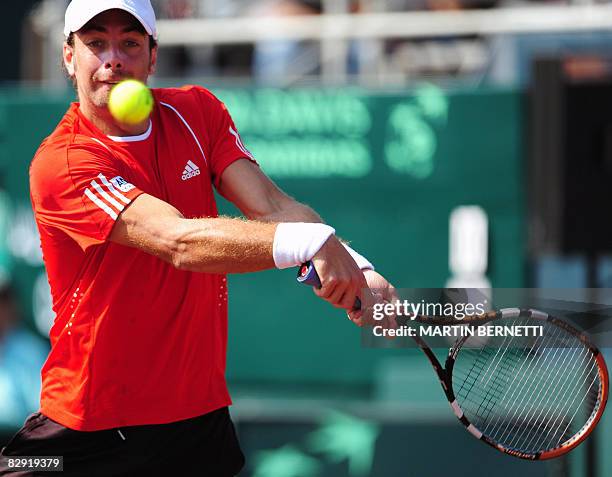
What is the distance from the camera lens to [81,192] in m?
3.52

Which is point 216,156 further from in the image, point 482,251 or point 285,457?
point 482,251

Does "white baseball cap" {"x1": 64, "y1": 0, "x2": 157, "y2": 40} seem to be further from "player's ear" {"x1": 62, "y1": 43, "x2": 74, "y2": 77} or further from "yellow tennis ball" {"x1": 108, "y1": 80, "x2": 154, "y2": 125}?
"yellow tennis ball" {"x1": 108, "y1": 80, "x2": 154, "y2": 125}

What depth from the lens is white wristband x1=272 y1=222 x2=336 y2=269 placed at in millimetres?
3273

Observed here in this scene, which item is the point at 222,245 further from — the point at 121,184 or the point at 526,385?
the point at 526,385

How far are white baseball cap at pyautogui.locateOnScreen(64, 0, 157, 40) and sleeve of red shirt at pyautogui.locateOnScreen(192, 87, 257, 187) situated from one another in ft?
1.26

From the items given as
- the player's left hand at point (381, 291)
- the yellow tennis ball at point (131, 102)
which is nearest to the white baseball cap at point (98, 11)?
the yellow tennis ball at point (131, 102)

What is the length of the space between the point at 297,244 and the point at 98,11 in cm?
102

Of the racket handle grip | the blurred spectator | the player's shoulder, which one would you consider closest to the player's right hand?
the racket handle grip

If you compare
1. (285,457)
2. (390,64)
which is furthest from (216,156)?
(390,64)

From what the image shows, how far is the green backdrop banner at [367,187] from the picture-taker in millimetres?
8484

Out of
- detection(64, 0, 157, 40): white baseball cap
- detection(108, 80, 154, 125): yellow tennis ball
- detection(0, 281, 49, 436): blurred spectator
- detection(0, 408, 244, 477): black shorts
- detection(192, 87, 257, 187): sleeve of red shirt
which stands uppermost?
detection(64, 0, 157, 40): white baseball cap

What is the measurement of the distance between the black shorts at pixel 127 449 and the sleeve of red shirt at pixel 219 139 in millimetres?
850

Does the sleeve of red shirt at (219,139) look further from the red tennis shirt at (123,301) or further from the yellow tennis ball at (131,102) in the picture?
the yellow tennis ball at (131,102)

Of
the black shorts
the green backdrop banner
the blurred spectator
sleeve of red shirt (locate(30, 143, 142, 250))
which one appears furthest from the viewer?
the green backdrop banner
